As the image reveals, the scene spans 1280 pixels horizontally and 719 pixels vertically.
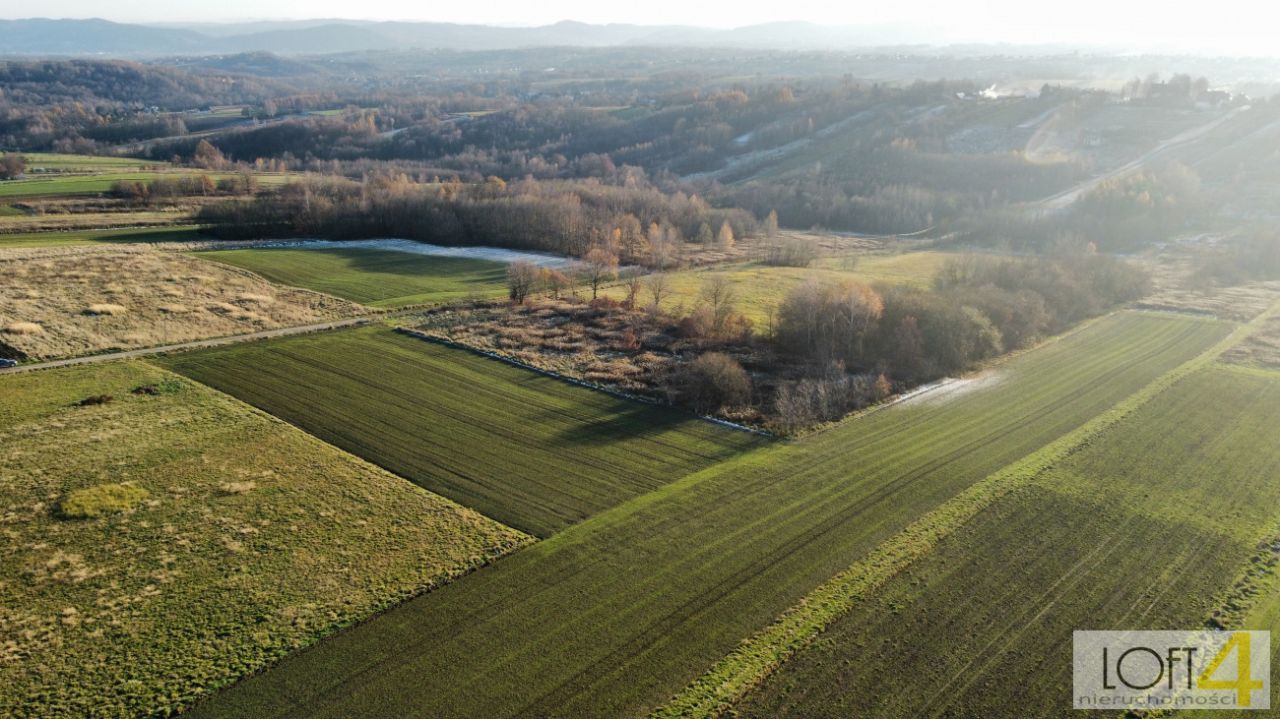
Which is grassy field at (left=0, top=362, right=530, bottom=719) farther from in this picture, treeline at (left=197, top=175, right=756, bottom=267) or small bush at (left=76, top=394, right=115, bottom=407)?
treeline at (left=197, top=175, right=756, bottom=267)

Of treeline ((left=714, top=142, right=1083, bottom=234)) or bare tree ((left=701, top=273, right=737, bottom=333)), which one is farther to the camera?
treeline ((left=714, top=142, right=1083, bottom=234))

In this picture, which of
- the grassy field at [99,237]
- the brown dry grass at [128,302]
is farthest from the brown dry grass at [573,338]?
the grassy field at [99,237]

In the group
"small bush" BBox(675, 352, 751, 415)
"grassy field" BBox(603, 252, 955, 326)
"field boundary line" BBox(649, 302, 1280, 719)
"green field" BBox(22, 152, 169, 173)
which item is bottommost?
"field boundary line" BBox(649, 302, 1280, 719)

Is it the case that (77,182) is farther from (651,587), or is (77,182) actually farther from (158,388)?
(651,587)

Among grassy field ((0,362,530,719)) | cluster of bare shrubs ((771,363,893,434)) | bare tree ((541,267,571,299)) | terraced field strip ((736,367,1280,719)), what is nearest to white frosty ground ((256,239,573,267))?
bare tree ((541,267,571,299))

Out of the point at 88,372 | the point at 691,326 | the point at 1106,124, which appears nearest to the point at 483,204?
the point at 691,326

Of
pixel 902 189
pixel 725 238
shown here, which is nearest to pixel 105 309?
pixel 725 238
